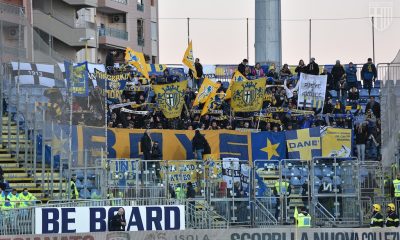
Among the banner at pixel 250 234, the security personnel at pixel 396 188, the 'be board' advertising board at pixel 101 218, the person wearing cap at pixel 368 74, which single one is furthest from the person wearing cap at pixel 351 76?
the banner at pixel 250 234

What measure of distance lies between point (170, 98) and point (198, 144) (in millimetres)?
2766

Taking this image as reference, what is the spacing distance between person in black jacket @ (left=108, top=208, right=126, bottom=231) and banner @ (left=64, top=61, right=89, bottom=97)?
18.7ft

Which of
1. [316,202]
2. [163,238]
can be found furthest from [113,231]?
[316,202]

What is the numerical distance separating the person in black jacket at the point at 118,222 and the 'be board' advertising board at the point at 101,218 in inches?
5.1

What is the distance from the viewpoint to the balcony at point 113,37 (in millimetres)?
81375

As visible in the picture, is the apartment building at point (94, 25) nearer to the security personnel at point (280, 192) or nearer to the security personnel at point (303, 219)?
the security personnel at point (280, 192)

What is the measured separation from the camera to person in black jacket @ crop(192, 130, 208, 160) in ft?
137

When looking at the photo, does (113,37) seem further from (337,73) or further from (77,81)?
(77,81)

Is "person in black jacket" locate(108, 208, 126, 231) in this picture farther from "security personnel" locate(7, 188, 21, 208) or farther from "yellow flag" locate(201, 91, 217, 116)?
"yellow flag" locate(201, 91, 217, 116)

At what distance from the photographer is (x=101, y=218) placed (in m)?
32.3

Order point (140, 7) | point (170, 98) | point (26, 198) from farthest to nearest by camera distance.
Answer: point (140, 7), point (170, 98), point (26, 198)

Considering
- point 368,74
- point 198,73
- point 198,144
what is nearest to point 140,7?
point 198,73

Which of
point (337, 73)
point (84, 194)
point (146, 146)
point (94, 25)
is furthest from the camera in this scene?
point (94, 25)

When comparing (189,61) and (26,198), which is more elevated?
(189,61)
